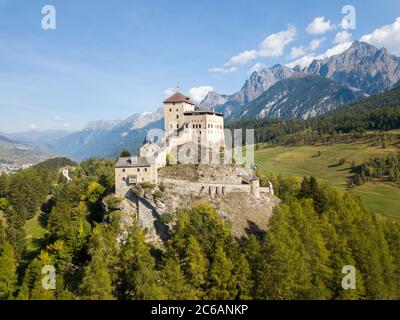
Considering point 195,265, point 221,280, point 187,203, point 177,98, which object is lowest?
point 221,280

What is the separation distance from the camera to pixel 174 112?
9025cm

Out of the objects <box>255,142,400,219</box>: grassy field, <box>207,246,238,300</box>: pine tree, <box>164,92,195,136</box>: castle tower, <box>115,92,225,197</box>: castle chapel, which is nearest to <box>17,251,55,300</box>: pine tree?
<box>207,246,238,300</box>: pine tree

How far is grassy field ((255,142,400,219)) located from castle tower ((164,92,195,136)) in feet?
199

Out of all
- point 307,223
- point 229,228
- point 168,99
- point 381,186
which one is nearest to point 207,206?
point 229,228

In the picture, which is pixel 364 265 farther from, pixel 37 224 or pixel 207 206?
pixel 37 224

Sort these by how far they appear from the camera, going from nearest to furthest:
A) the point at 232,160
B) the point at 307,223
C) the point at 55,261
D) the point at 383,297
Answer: the point at 383,297 < the point at 307,223 < the point at 55,261 < the point at 232,160

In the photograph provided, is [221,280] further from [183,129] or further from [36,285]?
[183,129]

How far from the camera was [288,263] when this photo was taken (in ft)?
159

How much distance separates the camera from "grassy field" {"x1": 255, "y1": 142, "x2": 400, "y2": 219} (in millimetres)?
115438

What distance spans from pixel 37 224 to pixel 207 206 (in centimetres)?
5182

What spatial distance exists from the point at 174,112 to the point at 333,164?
91.7 metres

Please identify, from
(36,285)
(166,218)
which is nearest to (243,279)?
(166,218)

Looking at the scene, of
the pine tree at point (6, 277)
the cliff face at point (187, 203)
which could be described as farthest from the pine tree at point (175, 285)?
the pine tree at point (6, 277)

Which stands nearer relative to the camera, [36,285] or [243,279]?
[243,279]
